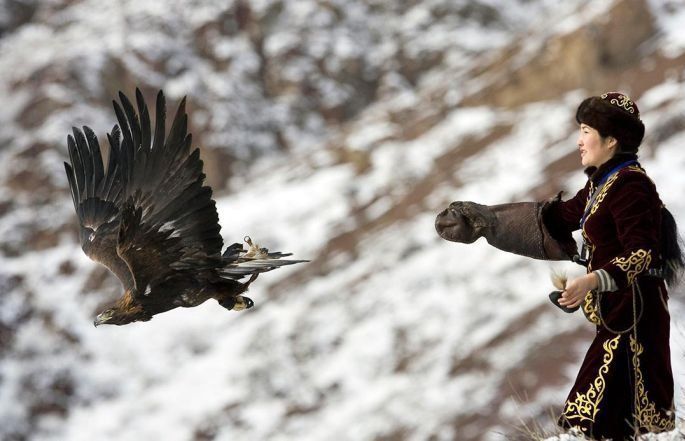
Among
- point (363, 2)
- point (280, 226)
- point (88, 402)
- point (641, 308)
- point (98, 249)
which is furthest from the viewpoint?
point (363, 2)

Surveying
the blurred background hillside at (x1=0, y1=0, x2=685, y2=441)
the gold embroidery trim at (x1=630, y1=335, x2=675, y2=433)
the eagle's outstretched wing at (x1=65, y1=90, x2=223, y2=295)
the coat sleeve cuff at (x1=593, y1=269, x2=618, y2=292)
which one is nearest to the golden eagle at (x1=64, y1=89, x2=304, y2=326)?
the eagle's outstretched wing at (x1=65, y1=90, x2=223, y2=295)

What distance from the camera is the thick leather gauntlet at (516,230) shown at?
3596 mm

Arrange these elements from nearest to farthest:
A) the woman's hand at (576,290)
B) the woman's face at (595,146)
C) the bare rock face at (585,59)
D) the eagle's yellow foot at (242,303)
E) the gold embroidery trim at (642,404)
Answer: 1. the woman's hand at (576,290)
2. the gold embroidery trim at (642,404)
3. the woman's face at (595,146)
4. the eagle's yellow foot at (242,303)
5. the bare rock face at (585,59)

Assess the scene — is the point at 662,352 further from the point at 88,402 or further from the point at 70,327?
the point at 70,327

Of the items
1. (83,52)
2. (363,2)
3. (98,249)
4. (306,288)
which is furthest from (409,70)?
(98,249)

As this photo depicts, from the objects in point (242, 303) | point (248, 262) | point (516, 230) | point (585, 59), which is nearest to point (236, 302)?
point (242, 303)

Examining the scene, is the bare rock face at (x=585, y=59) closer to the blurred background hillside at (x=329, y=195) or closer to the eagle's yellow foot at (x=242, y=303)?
the blurred background hillside at (x=329, y=195)

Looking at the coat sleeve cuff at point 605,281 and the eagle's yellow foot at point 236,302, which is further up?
the eagle's yellow foot at point 236,302

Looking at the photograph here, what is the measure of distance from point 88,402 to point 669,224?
2059 centimetres

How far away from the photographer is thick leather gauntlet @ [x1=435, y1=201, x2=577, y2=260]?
360 centimetres

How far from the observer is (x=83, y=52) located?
128 feet

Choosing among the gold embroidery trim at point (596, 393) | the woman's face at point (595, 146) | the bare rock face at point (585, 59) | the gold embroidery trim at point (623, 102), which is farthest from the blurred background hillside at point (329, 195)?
the gold embroidery trim at point (623, 102)

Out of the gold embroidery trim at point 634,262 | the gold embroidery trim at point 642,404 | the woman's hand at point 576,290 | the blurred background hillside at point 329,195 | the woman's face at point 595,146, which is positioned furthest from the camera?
the blurred background hillside at point 329,195

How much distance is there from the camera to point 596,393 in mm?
3186
